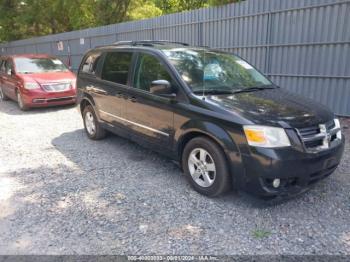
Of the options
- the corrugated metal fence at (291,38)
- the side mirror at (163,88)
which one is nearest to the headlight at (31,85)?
the corrugated metal fence at (291,38)

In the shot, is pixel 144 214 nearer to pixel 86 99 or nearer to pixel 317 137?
pixel 317 137

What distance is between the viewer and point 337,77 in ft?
21.2

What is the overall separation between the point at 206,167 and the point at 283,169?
0.90 metres

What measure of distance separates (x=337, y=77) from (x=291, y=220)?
14.6 ft

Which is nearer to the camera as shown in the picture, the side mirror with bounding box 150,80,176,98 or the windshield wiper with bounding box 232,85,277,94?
the side mirror with bounding box 150,80,176,98

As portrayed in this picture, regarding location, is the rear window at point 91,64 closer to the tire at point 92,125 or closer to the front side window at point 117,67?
the front side window at point 117,67

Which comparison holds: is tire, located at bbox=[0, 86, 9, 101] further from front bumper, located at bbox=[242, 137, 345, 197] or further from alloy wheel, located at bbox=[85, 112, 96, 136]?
front bumper, located at bbox=[242, 137, 345, 197]

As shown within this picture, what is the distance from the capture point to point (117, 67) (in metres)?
5.08

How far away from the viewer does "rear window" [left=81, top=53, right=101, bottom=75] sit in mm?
5727

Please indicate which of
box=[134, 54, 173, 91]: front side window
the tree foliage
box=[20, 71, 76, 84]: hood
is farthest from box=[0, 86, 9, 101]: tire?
box=[134, 54, 173, 91]: front side window

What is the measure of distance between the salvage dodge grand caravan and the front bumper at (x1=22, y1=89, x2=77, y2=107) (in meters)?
4.04

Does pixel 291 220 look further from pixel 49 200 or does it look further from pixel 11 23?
pixel 11 23

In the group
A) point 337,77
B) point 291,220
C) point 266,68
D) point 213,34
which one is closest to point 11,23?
point 213,34

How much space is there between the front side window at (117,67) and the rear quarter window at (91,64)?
0.34 metres
